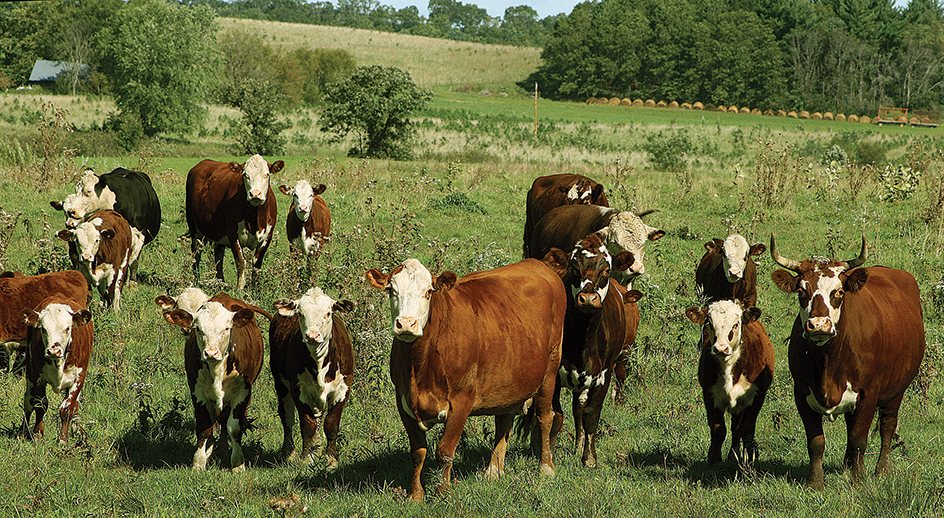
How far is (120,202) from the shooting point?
13.1m

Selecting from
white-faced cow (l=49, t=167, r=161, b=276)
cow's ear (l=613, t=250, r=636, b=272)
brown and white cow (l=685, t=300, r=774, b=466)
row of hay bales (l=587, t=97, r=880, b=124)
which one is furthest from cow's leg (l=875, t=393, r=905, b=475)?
row of hay bales (l=587, t=97, r=880, b=124)

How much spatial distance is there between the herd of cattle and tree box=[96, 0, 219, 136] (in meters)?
35.1

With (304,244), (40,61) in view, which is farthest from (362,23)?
(304,244)

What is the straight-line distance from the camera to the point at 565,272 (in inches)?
305

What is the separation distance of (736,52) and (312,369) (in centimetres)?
8222

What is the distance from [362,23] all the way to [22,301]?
584ft

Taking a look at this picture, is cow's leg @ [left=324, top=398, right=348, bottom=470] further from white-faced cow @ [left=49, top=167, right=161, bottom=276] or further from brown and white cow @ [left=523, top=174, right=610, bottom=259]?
white-faced cow @ [left=49, top=167, right=161, bottom=276]

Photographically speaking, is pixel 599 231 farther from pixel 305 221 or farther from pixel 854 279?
pixel 305 221

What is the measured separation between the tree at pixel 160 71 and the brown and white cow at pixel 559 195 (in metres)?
32.7

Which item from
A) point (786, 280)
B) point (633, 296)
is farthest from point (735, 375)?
point (633, 296)

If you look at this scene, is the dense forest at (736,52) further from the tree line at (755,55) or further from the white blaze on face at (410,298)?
the white blaze on face at (410,298)

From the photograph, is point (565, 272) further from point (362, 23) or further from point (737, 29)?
point (362, 23)

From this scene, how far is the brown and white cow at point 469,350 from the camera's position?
18.7 feet

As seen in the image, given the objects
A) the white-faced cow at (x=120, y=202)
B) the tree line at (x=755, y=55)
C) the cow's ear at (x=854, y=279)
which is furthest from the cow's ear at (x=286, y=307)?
the tree line at (x=755, y=55)
